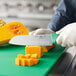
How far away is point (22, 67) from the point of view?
56cm

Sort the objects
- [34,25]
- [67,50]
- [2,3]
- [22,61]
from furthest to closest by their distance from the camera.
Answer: [2,3], [34,25], [67,50], [22,61]

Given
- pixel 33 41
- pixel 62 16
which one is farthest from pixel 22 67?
pixel 62 16

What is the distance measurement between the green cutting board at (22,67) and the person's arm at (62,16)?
74cm

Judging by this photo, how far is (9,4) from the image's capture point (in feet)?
8.66

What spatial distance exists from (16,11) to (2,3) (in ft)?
0.74

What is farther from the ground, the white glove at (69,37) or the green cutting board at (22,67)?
the white glove at (69,37)

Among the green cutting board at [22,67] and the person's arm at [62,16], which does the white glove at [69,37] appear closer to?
the green cutting board at [22,67]

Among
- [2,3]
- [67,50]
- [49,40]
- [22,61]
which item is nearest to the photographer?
[22,61]

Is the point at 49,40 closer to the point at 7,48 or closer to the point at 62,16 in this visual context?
the point at 7,48

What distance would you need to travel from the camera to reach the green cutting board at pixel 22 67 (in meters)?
0.52

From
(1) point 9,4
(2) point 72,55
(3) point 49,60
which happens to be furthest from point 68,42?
(1) point 9,4

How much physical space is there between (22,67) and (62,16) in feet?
3.34

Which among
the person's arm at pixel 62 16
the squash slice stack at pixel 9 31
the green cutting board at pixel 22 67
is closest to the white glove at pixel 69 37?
the green cutting board at pixel 22 67

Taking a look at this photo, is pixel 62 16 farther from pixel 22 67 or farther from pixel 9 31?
pixel 22 67
